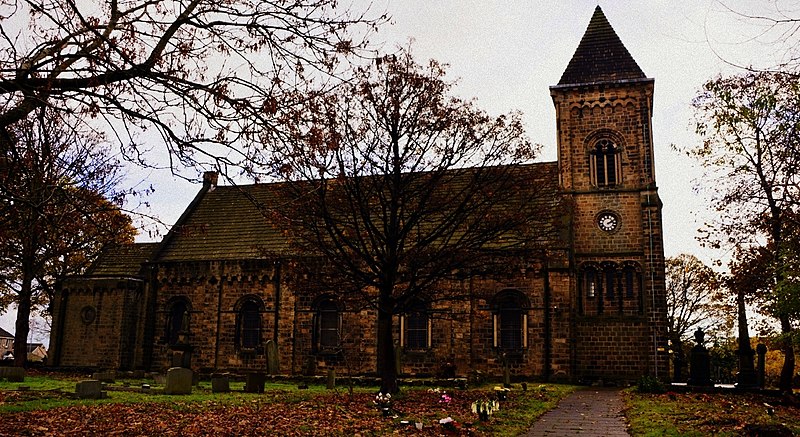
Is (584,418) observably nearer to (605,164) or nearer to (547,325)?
(547,325)

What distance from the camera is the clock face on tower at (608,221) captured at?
1114 inches

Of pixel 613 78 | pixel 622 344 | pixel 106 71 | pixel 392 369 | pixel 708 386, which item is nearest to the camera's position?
pixel 106 71

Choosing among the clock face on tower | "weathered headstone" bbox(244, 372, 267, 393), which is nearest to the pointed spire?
the clock face on tower

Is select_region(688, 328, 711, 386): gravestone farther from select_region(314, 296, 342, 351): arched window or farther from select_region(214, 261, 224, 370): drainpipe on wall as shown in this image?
select_region(214, 261, 224, 370): drainpipe on wall

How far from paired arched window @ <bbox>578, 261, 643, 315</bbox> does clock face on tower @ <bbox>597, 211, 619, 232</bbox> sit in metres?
1.56

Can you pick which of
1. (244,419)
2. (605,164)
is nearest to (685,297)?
(605,164)

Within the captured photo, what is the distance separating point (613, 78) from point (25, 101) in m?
26.8

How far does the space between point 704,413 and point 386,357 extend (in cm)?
786

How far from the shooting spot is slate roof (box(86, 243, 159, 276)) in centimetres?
3408

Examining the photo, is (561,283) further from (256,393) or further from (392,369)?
(256,393)

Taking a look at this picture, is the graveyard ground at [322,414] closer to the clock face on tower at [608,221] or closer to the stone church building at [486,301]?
the stone church building at [486,301]

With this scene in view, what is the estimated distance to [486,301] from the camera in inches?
1028

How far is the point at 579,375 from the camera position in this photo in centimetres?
→ 2653

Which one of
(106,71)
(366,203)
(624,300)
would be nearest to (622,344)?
(624,300)
